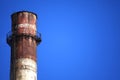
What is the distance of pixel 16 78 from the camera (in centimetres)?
4606

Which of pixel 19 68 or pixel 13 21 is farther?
pixel 13 21

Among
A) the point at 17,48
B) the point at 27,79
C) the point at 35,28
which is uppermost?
the point at 35,28

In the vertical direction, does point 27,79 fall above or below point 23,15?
below

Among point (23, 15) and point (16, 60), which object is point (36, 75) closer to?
point (16, 60)

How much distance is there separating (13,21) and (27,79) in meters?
8.26

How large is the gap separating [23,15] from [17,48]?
4615 millimetres

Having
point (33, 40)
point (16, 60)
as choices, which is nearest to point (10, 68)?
point (16, 60)

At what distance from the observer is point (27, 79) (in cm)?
4622

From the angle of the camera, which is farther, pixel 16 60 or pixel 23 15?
pixel 23 15

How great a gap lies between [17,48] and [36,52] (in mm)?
2550

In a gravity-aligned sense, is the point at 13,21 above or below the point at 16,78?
above

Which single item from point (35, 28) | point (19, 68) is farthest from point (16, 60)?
point (35, 28)

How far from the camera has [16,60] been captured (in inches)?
1865

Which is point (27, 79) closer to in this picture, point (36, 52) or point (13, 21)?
point (36, 52)
